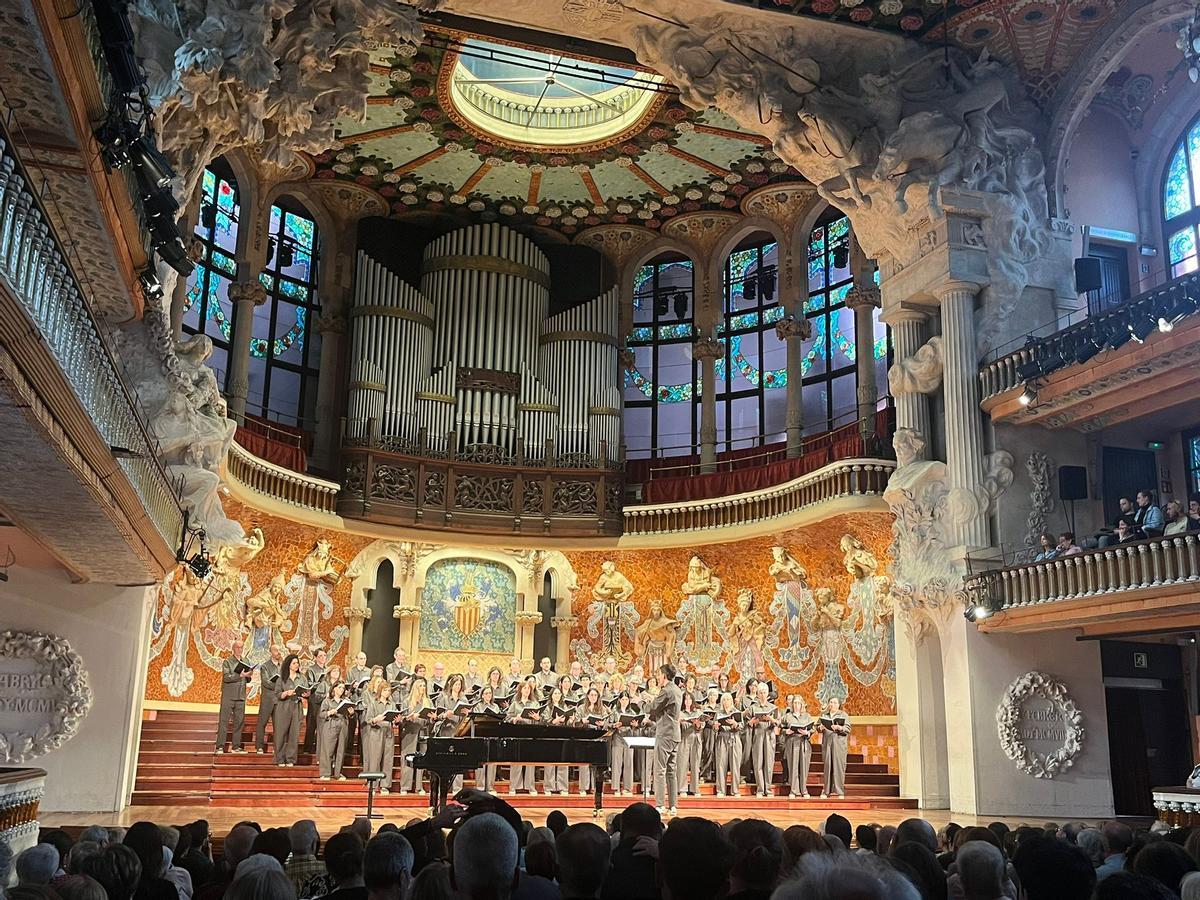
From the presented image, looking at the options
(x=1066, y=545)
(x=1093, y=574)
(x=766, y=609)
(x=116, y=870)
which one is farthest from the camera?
(x=766, y=609)

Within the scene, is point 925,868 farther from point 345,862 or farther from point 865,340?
point 865,340

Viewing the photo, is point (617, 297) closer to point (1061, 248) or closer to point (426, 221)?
point (426, 221)

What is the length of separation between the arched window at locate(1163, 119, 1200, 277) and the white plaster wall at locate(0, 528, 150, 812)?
13.9 metres

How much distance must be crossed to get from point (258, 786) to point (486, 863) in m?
12.0

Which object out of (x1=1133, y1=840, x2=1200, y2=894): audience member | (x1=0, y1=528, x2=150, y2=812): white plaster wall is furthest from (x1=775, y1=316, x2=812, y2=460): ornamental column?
(x1=1133, y1=840, x2=1200, y2=894): audience member

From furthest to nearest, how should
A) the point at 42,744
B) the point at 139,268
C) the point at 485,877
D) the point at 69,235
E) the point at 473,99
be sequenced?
1. the point at 473,99
2. the point at 42,744
3. the point at 139,268
4. the point at 69,235
5. the point at 485,877

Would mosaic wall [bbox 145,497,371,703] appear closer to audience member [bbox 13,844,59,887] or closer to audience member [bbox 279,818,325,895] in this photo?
audience member [bbox 279,818,325,895]

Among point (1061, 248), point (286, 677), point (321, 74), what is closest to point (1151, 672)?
point (1061, 248)

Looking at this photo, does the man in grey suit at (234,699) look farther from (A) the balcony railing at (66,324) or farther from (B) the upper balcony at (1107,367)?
(B) the upper balcony at (1107,367)

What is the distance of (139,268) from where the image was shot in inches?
414

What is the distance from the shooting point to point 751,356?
2112 cm

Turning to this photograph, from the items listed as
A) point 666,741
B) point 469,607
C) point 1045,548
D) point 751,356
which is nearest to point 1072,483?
point 1045,548

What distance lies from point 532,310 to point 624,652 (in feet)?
20.7

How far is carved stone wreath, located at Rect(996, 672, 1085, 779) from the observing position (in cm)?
→ 1364
